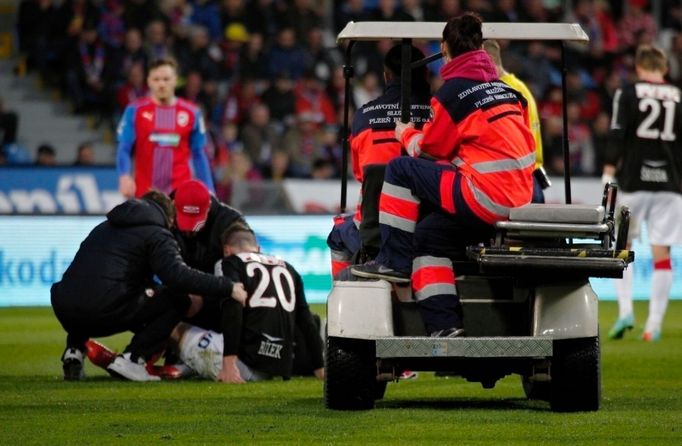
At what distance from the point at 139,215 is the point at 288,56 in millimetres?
13686

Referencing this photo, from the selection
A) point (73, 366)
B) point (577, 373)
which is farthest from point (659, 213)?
point (577, 373)

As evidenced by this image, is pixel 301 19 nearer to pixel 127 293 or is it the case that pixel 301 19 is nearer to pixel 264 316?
pixel 127 293

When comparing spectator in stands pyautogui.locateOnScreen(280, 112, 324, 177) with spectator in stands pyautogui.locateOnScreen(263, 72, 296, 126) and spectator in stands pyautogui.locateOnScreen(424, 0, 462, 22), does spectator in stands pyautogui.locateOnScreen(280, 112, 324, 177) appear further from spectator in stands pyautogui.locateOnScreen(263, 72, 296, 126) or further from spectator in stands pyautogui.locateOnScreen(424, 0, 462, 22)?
spectator in stands pyautogui.locateOnScreen(424, 0, 462, 22)

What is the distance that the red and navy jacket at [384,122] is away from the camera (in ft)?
29.8

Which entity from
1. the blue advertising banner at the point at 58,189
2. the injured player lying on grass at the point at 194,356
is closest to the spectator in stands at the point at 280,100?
the blue advertising banner at the point at 58,189

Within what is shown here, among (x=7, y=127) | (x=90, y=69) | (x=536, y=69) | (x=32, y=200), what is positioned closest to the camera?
(x=32, y=200)

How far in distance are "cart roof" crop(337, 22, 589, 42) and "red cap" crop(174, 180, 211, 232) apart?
2325mm

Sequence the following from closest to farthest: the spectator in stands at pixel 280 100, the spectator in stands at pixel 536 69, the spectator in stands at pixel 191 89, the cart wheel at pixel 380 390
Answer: the cart wheel at pixel 380 390 < the spectator in stands at pixel 191 89 < the spectator in stands at pixel 280 100 < the spectator in stands at pixel 536 69

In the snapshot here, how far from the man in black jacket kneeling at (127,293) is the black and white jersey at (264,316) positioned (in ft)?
1.29

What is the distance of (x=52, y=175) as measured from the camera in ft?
63.8

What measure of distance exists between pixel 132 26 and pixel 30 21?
1436mm

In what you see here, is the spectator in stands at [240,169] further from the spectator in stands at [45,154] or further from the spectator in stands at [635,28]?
the spectator in stands at [635,28]

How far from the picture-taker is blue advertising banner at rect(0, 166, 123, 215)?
19.0m

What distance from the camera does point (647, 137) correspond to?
1365 centimetres
